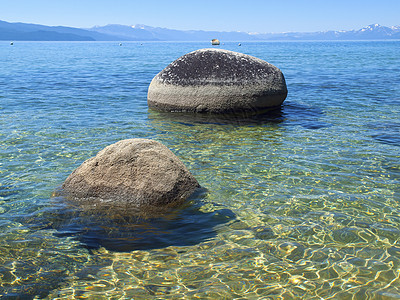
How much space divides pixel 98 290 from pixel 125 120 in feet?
26.5

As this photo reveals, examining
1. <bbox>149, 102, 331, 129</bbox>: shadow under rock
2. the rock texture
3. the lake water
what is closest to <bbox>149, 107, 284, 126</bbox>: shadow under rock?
<bbox>149, 102, 331, 129</bbox>: shadow under rock

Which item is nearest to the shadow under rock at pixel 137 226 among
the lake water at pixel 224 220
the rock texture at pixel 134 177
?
the lake water at pixel 224 220

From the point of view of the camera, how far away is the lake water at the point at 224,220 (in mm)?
4309

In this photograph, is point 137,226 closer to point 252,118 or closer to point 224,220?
point 224,220

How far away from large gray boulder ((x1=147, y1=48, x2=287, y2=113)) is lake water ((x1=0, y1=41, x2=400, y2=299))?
0.69m

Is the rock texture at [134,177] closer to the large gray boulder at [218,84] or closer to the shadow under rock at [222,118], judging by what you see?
the shadow under rock at [222,118]

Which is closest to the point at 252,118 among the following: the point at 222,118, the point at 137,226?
the point at 222,118

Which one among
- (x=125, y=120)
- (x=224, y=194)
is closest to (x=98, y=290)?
(x=224, y=194)

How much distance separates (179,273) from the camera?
4465 mm

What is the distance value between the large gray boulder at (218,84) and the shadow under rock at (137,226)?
238 inches

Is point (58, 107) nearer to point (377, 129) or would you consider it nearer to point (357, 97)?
point (377, 129)

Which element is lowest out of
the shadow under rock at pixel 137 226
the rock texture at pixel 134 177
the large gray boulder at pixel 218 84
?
the shadow under rock at pixel 137 226

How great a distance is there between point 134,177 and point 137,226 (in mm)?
856

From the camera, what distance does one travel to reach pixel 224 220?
5.71 m
